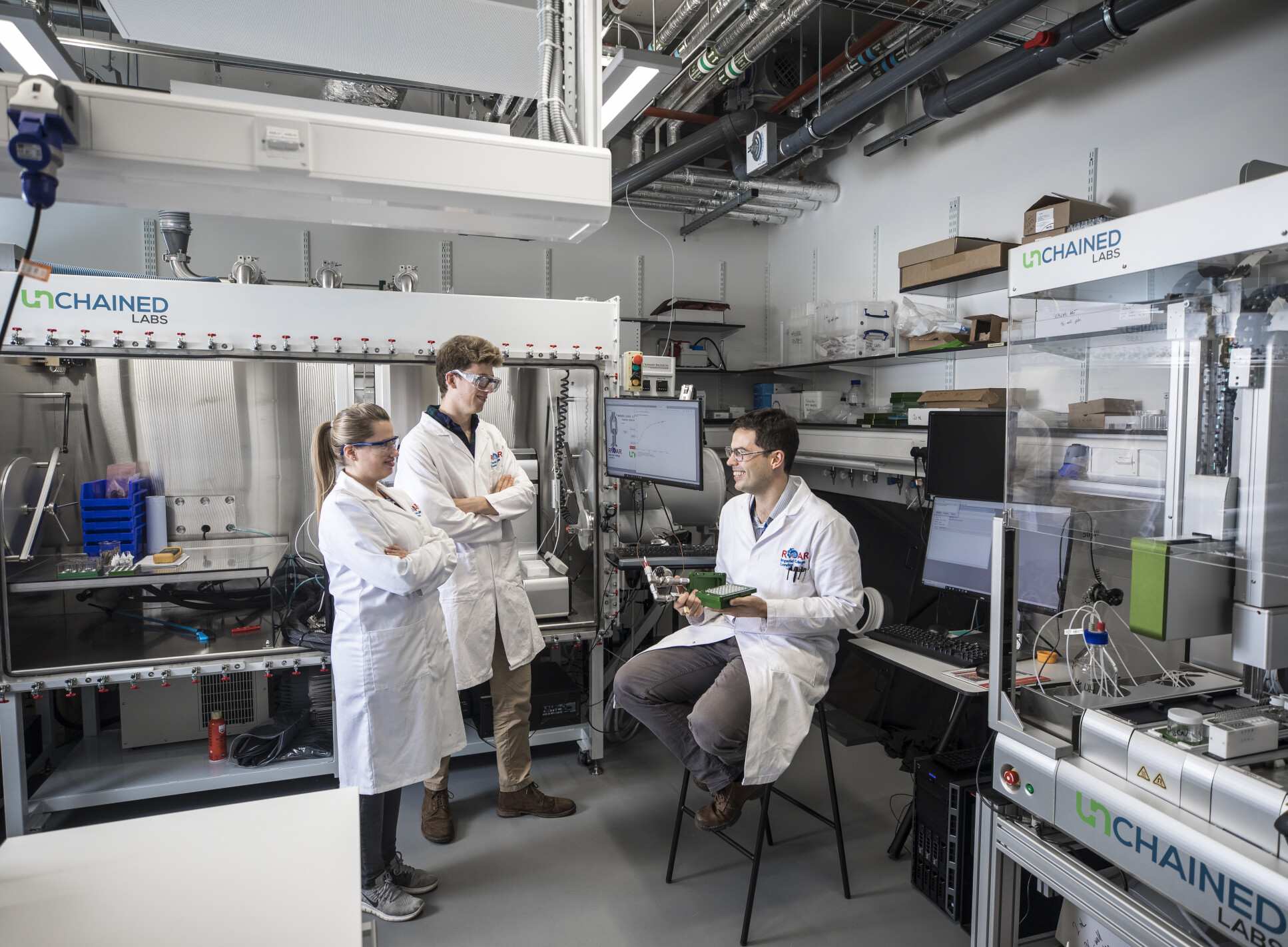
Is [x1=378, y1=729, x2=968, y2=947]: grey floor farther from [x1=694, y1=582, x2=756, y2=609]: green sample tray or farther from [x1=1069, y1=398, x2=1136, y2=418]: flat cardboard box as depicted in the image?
[x1=1069, y1=398, x2=1136, y2=418]: flat cardboard box

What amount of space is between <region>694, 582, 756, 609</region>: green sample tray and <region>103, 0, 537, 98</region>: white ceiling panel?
130cm

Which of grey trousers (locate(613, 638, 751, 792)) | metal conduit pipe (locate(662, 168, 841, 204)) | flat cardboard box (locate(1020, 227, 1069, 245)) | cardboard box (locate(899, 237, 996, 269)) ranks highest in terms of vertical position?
metal conduit pipe (locate(662, 168, 841, 204))

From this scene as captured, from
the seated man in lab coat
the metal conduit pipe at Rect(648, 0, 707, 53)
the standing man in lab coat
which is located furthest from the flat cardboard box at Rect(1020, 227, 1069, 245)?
the standing man in lab coat

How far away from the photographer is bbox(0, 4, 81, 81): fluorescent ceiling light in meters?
1.81

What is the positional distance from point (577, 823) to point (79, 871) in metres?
1.90

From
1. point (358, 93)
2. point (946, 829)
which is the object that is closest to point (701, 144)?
point (358, 93)

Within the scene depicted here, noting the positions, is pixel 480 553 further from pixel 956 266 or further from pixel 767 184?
pixel 767 184

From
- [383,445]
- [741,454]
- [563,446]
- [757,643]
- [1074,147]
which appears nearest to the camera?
[383,445]

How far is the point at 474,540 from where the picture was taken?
262 cm

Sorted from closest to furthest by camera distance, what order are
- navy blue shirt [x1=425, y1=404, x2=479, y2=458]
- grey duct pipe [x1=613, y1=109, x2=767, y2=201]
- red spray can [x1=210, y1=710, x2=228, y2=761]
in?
navy blue shirt [x1=425, y1=404, x2=479, y2=458] → red spray can [x1=210, y1=710, x2=228, y2=761] → grey duct pipe [x1=613, y1=109, x2=767, y2=201]

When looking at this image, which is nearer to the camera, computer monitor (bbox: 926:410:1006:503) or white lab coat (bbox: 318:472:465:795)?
white lab coat (bbox: 318:472:465:795)

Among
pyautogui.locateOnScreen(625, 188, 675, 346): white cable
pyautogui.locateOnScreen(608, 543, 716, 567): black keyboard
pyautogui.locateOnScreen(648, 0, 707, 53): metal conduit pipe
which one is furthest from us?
pyautogui.locateOnScreen(625, 188, 675, 346): white cable

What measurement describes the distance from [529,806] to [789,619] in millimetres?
1308

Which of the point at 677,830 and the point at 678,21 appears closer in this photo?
the point at 677,830
